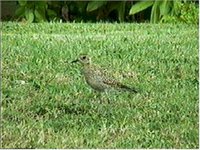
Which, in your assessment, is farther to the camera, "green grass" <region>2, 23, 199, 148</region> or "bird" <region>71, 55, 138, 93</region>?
"bird" <region>71, 55, 138, 93</region>

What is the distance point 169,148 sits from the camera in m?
4.93

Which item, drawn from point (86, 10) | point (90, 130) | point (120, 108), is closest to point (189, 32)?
point (86, 10)

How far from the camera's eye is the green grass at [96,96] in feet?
16.6

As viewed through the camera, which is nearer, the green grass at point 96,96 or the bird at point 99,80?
the green grass at point 96,96

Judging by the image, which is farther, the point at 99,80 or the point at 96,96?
the point at 96,96

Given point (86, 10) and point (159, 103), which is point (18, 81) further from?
point (86, 10)

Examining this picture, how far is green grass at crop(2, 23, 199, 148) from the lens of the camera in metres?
5.05

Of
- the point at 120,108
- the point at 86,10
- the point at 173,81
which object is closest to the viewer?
the point at 120,108

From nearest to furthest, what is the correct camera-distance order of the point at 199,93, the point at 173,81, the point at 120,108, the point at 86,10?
the point at 120,108 → the point at 199,93 → the point at 173,81 → the point at 86,10

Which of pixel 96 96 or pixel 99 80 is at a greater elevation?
pixel 99 80

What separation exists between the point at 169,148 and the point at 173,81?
1.92 m

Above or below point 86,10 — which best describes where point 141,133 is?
below

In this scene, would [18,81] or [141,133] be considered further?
[18,81]

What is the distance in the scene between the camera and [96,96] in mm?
6160
